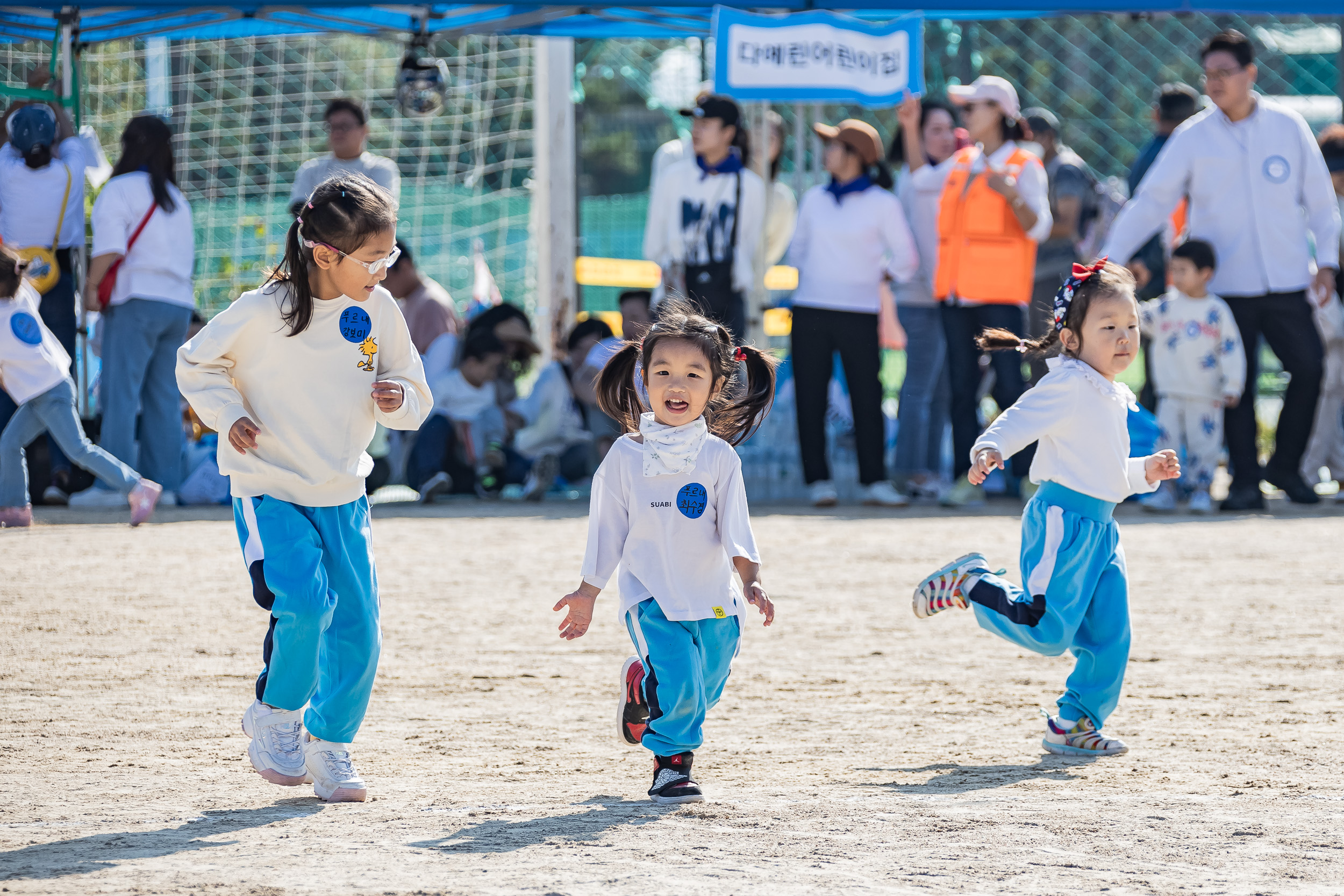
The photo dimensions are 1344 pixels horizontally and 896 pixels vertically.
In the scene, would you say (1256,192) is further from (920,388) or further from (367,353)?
(367,353)

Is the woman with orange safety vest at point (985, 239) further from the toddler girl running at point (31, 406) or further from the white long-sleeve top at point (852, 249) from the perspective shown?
the toddler girl running at point (31, 406)

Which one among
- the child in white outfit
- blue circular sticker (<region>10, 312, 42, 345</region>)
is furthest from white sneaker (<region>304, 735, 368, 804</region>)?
the child in white outfit

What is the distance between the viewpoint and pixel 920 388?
866cm

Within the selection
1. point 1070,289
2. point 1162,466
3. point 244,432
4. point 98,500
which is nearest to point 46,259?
point 98,500

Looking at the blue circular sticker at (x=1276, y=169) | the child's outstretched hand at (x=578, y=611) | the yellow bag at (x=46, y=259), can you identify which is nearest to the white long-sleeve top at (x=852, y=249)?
the blue circular sticker at (x=1276, y=169)

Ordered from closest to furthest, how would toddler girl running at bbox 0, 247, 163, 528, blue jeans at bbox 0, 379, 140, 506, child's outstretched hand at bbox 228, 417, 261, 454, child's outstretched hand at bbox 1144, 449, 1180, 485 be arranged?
child's outstretched hand at bbox 228, 417, 261, 454 → child's outstretched hand at bbox 1144, 449, 1180, 485 → toddler girl running at bbox 0, 247, 163, 528 → blue jeans at bbox 0, 379, 140, 506

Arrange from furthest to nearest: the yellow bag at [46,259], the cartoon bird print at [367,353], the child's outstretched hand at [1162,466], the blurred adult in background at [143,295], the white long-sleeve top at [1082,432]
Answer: the yellow bag at [46,259] → the blurred adult in background at [143,295] → the white long-sleeve top at [1082,432] → the child's outstretched hand at [1162,466] → the cartoon bird print at [367,353]

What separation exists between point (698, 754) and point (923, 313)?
5.29 m

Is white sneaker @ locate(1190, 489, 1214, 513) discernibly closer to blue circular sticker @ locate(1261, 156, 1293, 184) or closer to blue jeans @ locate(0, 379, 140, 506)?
blue circular sticker @ locate(1261, 156, 1293, 184)

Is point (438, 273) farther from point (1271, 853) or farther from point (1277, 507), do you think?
point (1271, 853)

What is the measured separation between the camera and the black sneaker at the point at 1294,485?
8539 millimetres

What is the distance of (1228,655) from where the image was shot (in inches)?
193

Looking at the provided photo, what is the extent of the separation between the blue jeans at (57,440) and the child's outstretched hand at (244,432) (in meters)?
4.23

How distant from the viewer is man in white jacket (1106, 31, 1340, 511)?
809cm
